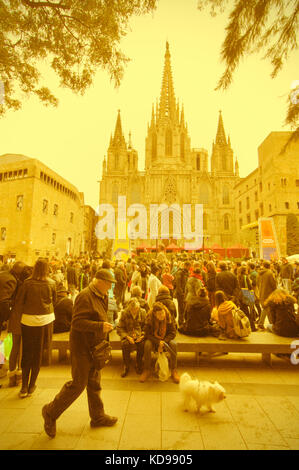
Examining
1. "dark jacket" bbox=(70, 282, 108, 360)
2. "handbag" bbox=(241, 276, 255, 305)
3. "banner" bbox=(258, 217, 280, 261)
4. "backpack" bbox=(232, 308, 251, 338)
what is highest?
"banner" bbox=(258, 217, 280, 261)

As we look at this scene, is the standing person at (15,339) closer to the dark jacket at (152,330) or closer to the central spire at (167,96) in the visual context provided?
the dark jacket at (152,330)

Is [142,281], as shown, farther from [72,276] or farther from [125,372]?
[125,372]

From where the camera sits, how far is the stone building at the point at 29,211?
2781cm

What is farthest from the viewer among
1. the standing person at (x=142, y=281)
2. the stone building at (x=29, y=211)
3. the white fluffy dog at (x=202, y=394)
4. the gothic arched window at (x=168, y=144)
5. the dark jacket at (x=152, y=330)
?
the gothic arched window at (x=168, y=144)

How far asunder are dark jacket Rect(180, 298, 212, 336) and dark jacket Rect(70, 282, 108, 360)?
235 cm

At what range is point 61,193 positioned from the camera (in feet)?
115

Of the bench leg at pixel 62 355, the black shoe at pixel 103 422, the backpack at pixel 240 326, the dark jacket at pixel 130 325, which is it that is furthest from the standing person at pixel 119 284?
the black shoe at pixel 103 422

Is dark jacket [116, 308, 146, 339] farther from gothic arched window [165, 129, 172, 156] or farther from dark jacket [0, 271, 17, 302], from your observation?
gothic arched window [165, 129, 172, 156]

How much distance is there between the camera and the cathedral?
4747 centimetres

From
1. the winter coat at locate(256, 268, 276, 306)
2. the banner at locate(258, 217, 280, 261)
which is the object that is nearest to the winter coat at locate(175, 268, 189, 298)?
the winter coat at locate(256, 268, 276, 306)

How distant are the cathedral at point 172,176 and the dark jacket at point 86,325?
42.1 metres

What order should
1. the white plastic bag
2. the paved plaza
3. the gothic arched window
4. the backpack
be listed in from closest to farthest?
the paved plaza, the white plastic bag, the backpack, the gothic arched window

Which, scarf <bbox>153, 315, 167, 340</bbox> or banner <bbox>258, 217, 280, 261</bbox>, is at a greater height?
banner <bbox>258, 217, 280, 261</bbox>
